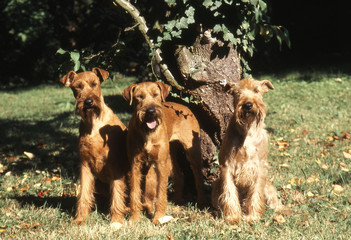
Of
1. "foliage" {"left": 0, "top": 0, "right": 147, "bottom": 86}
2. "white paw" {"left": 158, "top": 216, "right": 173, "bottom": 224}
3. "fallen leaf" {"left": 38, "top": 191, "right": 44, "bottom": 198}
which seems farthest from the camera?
"foliage" {"left": 0, "top": 0, "right": 147, "bottom": 86}

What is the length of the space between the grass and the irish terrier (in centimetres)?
18

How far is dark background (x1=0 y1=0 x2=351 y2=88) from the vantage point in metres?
16.3

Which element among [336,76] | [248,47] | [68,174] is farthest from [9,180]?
[336,76]

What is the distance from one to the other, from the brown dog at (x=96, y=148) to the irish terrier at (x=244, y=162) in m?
1.06

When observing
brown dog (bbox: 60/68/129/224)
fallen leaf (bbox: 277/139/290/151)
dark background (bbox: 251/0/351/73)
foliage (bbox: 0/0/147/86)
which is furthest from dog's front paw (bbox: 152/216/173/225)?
dark background (bbox: 251/0/351/73)

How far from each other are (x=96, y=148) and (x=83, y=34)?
1516cm

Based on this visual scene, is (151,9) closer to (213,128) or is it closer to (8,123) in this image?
(213,128)

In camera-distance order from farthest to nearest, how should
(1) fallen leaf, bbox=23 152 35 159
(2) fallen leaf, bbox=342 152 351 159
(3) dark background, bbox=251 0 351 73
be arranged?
(3) dark background, bbox=251 0 351 73 < (1) fallen leaf, bbox=23 152 35 159 < (2) fallen leaf, bbox=342 152 351 159

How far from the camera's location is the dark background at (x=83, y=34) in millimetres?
16344

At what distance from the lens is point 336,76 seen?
11383mm

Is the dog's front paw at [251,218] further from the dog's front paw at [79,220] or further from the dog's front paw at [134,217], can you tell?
the dog's front paw at [79,220]

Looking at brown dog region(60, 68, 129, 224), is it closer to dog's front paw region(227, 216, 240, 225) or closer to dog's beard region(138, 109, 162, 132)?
dog's beard region(138, 109, 162, 132)

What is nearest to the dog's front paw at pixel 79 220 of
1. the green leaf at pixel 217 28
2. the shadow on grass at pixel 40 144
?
the shadow on grass at pixel 40 144

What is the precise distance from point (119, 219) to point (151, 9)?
8.15 feet
